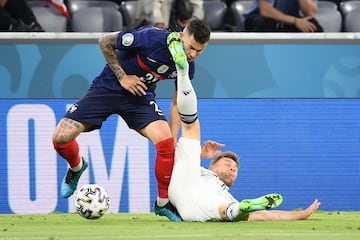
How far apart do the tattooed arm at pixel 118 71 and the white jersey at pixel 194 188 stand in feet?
2.14

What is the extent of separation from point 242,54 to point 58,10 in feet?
7.23

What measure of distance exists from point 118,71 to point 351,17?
4439mm

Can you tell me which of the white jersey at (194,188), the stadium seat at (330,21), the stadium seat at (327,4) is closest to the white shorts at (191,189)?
the white jersey at (194,188)

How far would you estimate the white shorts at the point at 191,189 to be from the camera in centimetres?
962

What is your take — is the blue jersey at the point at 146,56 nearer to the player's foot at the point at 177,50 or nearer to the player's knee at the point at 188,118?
the player's foot at the point at 177,50

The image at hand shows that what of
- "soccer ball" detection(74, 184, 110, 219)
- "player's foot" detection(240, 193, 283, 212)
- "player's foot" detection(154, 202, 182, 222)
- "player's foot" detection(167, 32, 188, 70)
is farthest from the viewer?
"player's foot" detection(154, 202, 182, 222)

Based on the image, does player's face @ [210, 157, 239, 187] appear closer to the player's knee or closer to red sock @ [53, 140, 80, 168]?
the player's knee

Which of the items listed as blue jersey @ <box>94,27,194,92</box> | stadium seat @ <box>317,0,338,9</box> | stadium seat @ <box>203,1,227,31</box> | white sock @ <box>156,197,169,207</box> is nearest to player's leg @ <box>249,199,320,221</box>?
white sock @ <box>156,197,169,207</box>

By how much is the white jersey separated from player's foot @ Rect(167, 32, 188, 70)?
2.27ft

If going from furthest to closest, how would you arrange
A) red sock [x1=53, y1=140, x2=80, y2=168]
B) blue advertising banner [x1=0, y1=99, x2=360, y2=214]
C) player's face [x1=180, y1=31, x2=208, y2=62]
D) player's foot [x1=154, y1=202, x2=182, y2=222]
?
blue advertising banner [x1=0, y1=99, x2=360, y2=214] → red sock [x1=53, y1=140, x2=80, y2=168] → player's foot [x1=154, y1=202, x2=182, y2=222] → player's face [x1=180, y1=31, x2=208, y2=62]

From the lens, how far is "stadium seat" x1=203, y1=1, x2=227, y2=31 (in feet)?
45.5

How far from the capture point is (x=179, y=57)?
958 cm

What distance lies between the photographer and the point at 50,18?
13.4 m

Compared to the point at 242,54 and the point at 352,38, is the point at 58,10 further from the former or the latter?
the point at 352,38
